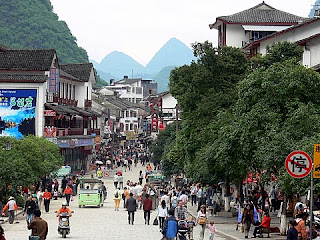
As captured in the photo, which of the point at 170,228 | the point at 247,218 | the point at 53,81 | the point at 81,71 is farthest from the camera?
the point at 81,71

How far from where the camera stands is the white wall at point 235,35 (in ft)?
227

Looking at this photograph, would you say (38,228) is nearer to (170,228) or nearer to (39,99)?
(170,228)

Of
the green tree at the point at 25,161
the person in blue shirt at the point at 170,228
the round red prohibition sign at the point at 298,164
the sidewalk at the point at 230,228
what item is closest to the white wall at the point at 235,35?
the green tree at the point at 25,161

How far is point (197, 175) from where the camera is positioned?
146ft

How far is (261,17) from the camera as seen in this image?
69562mm

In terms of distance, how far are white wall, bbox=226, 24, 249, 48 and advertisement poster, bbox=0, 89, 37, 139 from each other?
686 inches

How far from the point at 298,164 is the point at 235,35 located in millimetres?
52300

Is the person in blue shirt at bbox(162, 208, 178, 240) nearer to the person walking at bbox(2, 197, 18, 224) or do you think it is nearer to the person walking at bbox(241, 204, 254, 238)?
the person walking at bbox(241, 204, 254, 238)

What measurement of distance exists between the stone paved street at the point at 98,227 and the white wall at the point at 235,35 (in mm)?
28402

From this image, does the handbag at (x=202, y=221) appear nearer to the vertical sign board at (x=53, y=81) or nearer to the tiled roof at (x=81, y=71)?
the vertical sign board at (x=53, y=81)

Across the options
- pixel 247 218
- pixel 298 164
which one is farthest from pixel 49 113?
pixel 298 164

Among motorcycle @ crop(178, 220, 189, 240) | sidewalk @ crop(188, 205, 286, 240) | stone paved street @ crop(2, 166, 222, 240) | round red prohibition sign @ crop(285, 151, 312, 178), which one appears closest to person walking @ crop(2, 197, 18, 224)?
stone paved street @ crop(2, 166, 222, 240)

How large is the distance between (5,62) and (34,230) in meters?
55.2

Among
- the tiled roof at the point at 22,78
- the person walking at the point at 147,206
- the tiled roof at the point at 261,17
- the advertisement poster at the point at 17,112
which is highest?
the tiled roof at the point at 261,17
